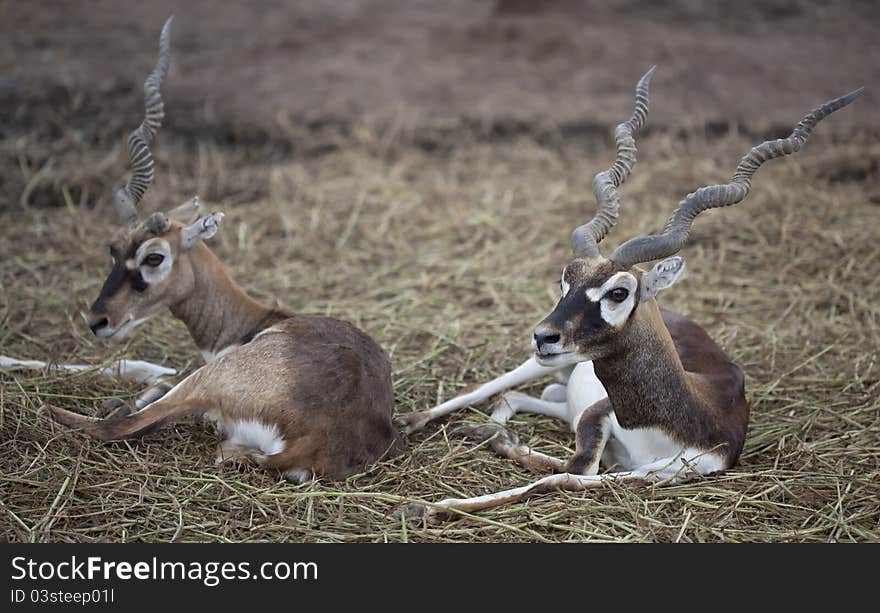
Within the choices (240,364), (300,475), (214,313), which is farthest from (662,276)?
(214,313)

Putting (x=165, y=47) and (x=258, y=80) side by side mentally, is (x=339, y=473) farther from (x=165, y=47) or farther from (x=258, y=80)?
(x=258, y=80)

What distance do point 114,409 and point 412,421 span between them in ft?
5.40

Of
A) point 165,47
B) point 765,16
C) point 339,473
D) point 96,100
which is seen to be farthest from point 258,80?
point 339,473

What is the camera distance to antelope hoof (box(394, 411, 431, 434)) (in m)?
5.74

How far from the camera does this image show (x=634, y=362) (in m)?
4.87

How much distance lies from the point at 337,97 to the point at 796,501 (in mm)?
8219

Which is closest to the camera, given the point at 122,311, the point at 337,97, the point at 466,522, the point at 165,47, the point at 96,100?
the point at 466,522

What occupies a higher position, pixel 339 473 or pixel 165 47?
pixel 165 47

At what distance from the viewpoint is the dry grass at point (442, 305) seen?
4.72 m

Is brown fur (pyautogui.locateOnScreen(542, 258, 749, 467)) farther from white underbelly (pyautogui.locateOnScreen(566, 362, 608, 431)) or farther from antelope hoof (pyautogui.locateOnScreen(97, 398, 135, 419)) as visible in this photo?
antelope hoof (pyautogui.locateOnScreen(97, 398, 135, 419))

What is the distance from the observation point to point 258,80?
12.0 meters

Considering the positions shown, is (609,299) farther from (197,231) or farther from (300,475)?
(197,231)

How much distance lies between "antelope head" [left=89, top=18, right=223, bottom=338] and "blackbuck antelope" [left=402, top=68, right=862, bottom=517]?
2160 mm

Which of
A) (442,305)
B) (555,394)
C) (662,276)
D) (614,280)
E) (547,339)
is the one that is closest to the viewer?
(547,339)
